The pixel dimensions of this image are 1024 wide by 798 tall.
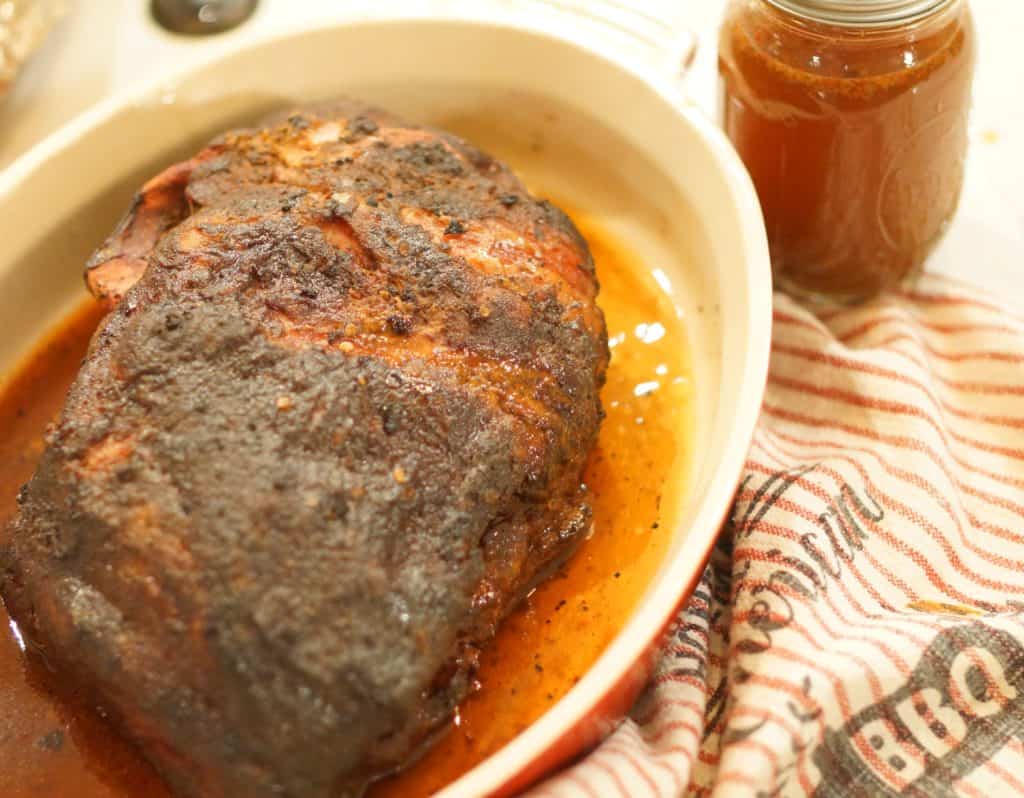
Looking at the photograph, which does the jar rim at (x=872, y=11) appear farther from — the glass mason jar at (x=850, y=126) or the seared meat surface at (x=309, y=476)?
the seared meat surface at (x=309, y=476)

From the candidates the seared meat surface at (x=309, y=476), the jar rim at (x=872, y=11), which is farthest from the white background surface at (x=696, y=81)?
the seared meat surface at (x=309, y=476)

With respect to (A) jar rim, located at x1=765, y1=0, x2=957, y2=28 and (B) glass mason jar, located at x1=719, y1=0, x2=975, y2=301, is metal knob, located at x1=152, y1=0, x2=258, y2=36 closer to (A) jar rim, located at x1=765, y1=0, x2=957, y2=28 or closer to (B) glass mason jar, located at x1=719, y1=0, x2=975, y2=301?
(B) glass mason jar, located at x1=719, y1=0, x2=975, y2=301

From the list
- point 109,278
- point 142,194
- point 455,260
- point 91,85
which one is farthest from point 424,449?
point 91,85

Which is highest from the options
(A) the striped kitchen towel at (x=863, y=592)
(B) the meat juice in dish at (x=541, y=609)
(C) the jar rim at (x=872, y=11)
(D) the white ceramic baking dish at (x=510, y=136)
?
(C) the jar rim at (x=872, y=11)

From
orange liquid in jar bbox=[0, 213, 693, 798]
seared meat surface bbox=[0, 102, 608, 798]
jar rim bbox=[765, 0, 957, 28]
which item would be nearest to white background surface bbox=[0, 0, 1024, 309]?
jar rim bbox=[765, 0, 957, 28]

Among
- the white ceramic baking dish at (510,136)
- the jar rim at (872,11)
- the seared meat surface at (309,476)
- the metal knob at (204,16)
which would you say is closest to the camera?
the seared meat surface at (309,476)

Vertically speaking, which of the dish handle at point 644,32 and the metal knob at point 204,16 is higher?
the metal knob at point 204,16

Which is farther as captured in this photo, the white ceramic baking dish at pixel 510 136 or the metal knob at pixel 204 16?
the metal knob at pixel 204 16

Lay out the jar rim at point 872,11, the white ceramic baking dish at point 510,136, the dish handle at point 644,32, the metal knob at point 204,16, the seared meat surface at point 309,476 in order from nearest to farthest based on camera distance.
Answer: the seared meat surface at point 309,476, the jar rim at point 872,11, the white ceramic baking dish at point 510,136, the dish handle at point 644,32, the metal knob at point 204,16
